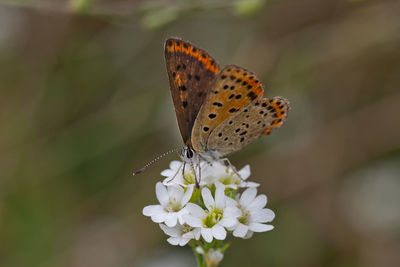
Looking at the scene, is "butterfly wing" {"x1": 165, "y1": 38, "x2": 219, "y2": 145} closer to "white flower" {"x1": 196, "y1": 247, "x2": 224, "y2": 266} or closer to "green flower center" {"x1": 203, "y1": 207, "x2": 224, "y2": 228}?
"green flower center" {"x1": 203, "y1": 207, "x2": 224, "y2": 228}

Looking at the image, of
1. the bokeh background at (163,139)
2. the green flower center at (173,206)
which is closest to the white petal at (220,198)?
the green flower center at (173,206)

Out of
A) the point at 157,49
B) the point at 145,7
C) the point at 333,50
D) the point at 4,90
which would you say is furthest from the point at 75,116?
the point at 333,50

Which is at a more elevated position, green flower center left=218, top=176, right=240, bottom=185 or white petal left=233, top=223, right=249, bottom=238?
green flower center left=218, top=176, right=240, bottom=185

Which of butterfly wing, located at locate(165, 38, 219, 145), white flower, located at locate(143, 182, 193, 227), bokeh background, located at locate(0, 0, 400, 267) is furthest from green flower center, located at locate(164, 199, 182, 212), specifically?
bokeh background, located at locate(0, 0, 400, 267)

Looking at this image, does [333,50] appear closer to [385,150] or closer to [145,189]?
[385,150]

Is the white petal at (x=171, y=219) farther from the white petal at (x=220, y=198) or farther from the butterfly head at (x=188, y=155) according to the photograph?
the butterfly head at (x=188, y=155)

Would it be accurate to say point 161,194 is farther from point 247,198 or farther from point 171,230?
point 247,198
